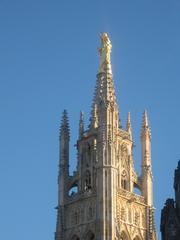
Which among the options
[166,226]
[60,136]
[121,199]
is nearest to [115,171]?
[121,199]

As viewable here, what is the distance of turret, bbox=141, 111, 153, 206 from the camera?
91938 mm

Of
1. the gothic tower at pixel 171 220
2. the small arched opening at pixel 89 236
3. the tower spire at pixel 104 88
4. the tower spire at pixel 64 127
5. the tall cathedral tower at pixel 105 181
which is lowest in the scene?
the gothic tower at pixel 171 220

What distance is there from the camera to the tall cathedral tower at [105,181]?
85875 mm

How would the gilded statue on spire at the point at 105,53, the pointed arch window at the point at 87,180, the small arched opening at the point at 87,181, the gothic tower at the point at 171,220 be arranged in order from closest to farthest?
1. the gothic tower at the point at 171,220
2. the small arched opening at the point at 87,181
3. the pointed arch window at the point at 87,180
4. the gilded statue on spire at the point at 105,53

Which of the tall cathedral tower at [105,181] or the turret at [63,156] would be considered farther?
the turret at [63,156]

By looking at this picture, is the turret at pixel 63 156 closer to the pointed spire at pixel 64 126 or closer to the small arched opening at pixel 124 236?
the pointed spire at pixel 64 126

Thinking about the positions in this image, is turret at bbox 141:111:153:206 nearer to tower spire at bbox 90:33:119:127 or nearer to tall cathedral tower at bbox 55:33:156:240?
tall cathedral tower at bbox 55:33:156:240

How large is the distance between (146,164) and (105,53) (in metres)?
13.4

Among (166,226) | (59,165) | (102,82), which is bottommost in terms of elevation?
(166,226)

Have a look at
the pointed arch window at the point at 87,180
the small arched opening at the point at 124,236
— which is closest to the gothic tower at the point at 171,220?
the small arched opening at the point at 124,236

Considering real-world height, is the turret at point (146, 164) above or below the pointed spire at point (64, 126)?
below

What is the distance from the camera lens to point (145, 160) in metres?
93.3

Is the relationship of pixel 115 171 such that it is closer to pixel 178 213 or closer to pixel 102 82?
pixel 102 82

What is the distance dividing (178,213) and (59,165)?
54.7m
